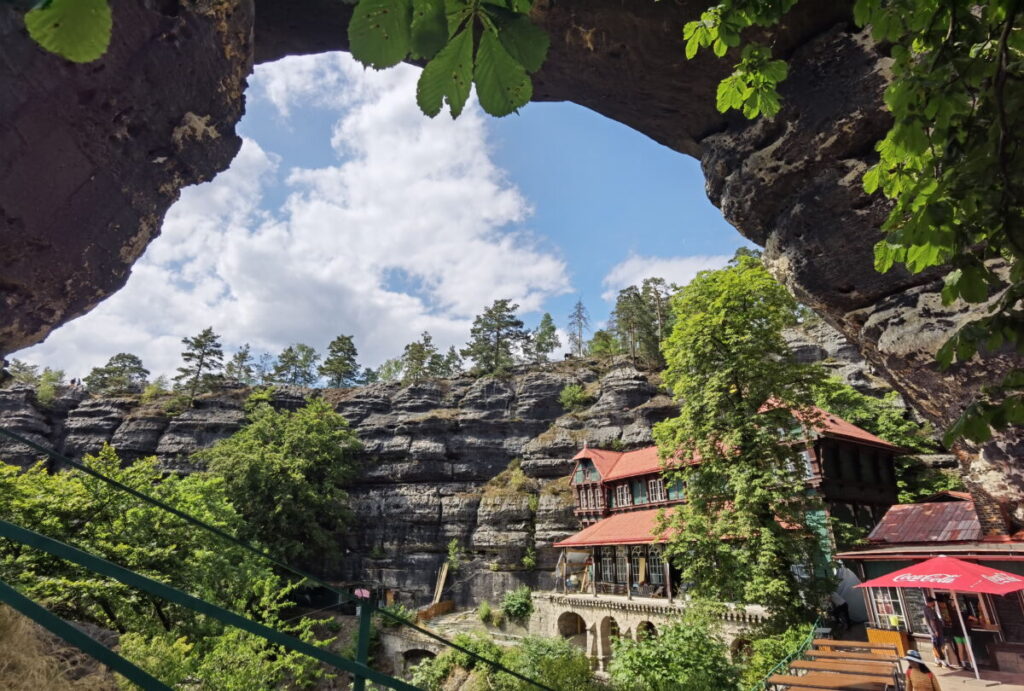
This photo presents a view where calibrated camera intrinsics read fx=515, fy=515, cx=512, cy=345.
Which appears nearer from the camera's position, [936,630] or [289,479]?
[936,630]

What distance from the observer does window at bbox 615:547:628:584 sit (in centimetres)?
2700

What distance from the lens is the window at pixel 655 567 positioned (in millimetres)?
24652

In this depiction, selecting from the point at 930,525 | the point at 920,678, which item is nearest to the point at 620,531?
the point at 930,525

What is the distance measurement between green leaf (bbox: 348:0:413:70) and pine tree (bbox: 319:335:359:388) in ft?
207

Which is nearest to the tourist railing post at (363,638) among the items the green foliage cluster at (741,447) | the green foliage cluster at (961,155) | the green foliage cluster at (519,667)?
the green foliage cluster at (961,155)

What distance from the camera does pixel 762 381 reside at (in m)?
15.4

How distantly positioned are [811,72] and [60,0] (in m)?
12.5

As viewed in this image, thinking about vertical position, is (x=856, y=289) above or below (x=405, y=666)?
above

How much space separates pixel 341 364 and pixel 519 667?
48.3 m

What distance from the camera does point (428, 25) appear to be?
1527mm

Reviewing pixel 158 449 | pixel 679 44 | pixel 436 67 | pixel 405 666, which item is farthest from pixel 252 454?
pixel 436 67

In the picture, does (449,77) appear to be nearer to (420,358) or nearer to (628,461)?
(628,461)

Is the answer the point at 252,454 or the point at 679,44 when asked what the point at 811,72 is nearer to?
the point at 679,44

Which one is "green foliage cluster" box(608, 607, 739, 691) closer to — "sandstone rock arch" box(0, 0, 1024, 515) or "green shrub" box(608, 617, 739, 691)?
"green shrub" box(608, 617, 739, 691)
